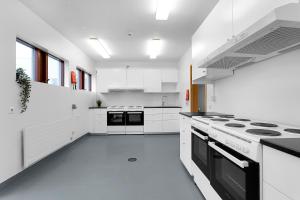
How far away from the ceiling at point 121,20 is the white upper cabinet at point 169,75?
1466 mm

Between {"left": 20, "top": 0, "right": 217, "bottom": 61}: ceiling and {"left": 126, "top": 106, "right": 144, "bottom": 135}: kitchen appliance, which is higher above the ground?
{"left": 20, "top": 0, "right": 217, "bottom": 61}: ceiling

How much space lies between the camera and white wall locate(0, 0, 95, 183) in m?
2.04

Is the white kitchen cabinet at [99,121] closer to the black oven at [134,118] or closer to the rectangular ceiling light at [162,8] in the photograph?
the black oven at [134,118]

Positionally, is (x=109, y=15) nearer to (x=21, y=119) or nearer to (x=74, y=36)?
(x=74, y=36)

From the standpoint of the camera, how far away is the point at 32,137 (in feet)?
8.03

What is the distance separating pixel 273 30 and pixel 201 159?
1487 millimetres

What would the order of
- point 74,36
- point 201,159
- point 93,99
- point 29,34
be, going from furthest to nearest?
point 93,99 < point 74,36 < point 29,34 < point 201,159

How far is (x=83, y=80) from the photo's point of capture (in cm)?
507

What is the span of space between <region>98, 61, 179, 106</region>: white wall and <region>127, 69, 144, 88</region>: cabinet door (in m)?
0.46

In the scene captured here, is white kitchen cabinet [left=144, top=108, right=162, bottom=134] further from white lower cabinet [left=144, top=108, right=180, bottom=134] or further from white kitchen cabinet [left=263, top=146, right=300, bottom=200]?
white kitchen cabinet [left=263, top=146, right=300, bottom=200]

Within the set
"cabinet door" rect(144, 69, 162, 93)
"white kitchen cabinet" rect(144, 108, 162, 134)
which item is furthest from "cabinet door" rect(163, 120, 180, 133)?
"cabinet door" rect(144, 69, 162, 93)

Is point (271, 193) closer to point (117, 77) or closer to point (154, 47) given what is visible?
point (154, 47)

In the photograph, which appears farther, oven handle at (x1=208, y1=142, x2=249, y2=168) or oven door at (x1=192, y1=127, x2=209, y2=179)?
oven door at (x1=192, y1=127, x2=209, y2=179)

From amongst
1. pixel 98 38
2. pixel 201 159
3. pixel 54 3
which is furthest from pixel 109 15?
pixel 201 159
